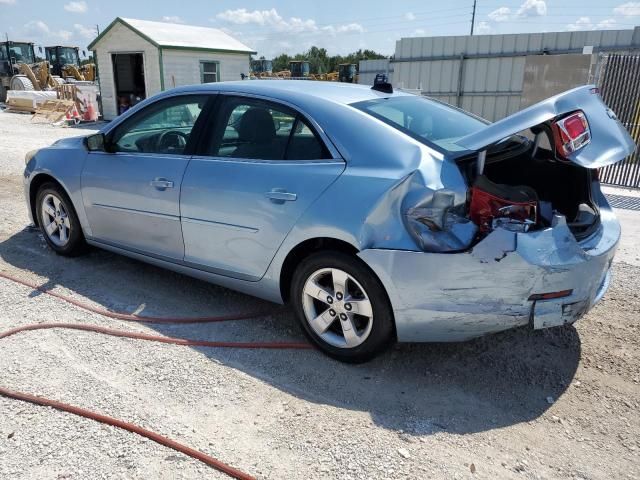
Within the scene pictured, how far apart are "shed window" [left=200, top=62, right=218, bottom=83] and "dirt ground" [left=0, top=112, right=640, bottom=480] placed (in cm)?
1632

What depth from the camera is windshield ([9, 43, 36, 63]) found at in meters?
32.5

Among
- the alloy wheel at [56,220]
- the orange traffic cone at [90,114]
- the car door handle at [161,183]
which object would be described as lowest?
the orange traffic cone at [90,114]

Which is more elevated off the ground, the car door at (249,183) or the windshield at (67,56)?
the windshield at (67,56)

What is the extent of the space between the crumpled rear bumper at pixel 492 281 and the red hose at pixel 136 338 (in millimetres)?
928

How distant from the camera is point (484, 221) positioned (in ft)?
9.62

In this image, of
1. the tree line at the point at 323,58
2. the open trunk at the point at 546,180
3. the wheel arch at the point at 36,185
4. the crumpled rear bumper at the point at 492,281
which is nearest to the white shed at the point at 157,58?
the wheel arch at the point at 36,185

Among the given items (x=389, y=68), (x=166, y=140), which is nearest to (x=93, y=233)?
(x=166, y=140)

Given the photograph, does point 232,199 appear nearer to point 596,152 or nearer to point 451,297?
point 451,297

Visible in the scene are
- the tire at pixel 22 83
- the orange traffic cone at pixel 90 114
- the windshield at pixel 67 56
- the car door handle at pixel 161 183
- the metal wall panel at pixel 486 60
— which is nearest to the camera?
the car door handle at pixel 161 183

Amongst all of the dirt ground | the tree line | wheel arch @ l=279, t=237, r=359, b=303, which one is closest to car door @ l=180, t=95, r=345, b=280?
wheel arch @ l=279, t=237, r=359, b=303

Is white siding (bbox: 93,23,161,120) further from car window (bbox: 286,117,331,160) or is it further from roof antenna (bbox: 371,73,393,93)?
car window (bbox: 286,117,331,160)

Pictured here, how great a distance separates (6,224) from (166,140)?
10.8 ft

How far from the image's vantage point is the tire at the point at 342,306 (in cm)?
307

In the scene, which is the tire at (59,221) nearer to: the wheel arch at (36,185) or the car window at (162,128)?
the wheel arch at (36,185)
